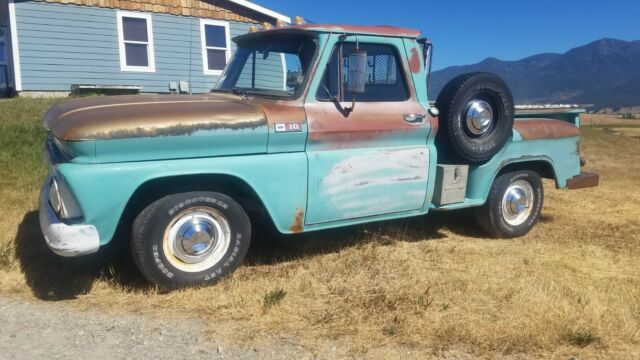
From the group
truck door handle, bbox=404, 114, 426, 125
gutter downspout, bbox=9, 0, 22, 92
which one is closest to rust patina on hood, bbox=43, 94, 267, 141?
truck door handle, bbox=404, 114, 426, 125

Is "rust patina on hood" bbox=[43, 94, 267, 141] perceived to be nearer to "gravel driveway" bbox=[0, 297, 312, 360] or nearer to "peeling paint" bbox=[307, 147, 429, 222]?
"peeling paint" bbox=[307, 147, 429, 222]

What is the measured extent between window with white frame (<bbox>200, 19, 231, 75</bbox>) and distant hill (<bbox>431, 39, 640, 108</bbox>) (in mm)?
38319

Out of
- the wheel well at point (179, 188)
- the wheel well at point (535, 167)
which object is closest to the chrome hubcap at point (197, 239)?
the wheel well at point (179, 188)

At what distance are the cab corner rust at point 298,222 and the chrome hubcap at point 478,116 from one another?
5.62 ft

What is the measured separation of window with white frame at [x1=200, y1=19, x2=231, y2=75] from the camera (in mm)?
15133

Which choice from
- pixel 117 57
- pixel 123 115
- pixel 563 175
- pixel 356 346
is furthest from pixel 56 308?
pixel 117 57

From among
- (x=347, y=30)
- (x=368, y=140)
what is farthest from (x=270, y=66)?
(x=368, y=140)

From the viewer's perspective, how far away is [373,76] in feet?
14.9

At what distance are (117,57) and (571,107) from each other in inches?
465

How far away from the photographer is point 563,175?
5.53m

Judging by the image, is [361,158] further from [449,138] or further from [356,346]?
[356,346]

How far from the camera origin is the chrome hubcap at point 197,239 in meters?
3.69

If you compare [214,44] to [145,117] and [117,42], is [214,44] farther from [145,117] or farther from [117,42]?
[145,117]

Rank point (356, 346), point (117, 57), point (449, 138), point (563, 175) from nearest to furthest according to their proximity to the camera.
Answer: point (356, 346)
point (449, 138)
point (563, 175)
point (117, 57)
